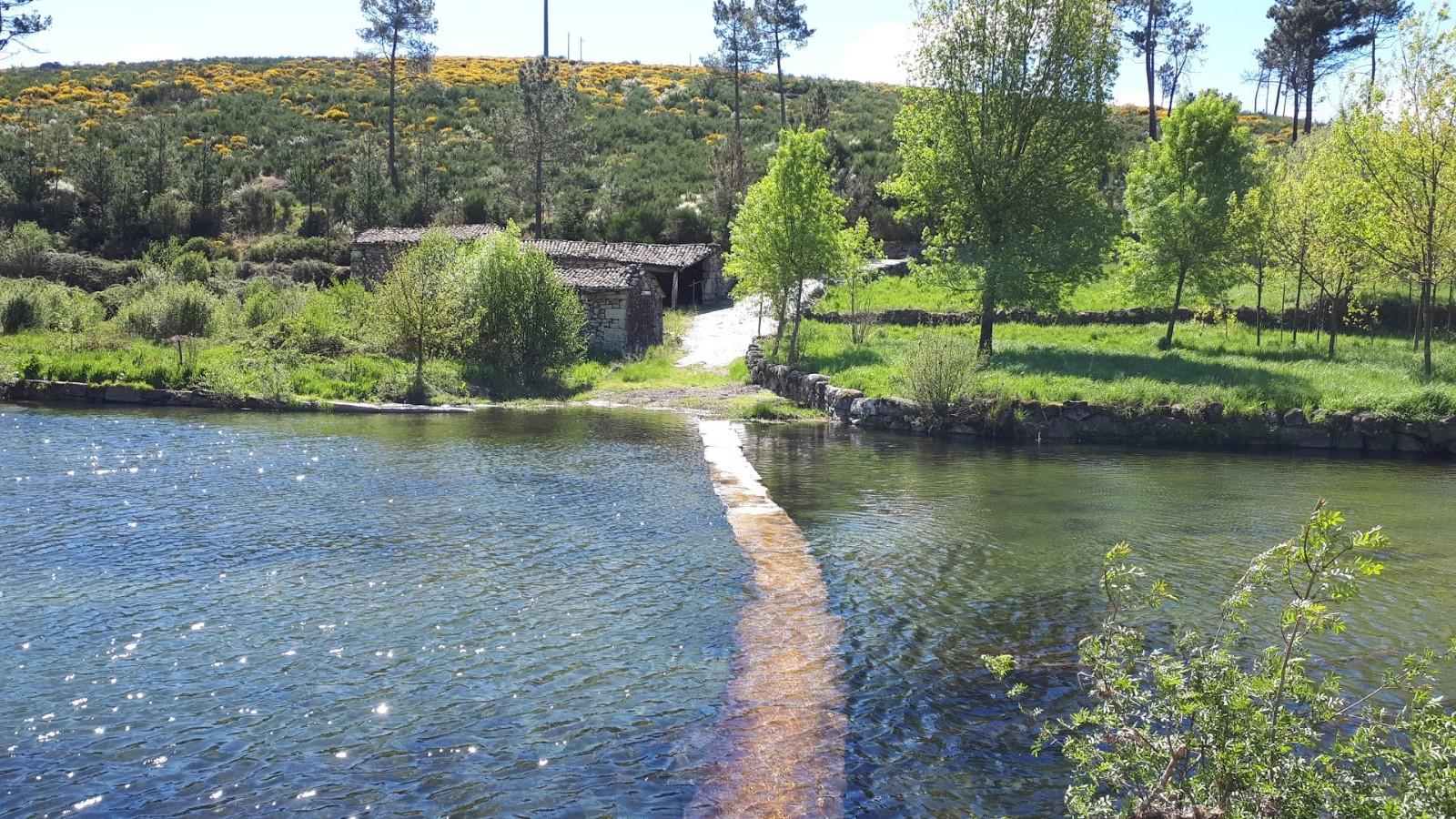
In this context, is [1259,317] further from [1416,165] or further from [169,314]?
[169,314]

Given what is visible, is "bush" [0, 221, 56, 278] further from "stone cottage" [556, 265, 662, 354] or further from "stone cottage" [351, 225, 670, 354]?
"stone cottage" [556, 265, 662, 354]

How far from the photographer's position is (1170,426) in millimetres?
23656

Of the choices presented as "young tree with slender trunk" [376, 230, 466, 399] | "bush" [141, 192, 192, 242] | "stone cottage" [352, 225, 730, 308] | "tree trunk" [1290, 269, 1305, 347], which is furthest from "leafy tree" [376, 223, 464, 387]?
"bush" [141, 192, 192, 242]

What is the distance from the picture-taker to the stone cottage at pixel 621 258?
1793 inches

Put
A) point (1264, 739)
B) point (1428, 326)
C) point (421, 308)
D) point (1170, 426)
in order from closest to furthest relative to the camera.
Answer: point (1264, 739)
point (1170, 426)
point (1428, 326)
point (421, 308)

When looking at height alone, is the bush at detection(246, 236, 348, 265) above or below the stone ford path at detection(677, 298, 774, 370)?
above

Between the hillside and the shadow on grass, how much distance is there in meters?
7.93

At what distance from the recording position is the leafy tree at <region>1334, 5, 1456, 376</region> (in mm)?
25062

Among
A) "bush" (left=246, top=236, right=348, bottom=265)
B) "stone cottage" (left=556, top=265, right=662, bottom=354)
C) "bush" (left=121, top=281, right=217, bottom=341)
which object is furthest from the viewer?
"bush" (left=246, top=236, right=348, bottom=265)

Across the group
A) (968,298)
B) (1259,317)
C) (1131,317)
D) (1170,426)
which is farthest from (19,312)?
(1259,317)

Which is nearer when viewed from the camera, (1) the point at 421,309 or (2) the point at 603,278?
(1) the point at 421,309

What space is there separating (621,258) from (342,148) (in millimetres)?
33809

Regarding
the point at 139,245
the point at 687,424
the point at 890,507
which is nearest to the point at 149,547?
the point at 890,507

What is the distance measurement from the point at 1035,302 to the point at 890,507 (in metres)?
17.6
